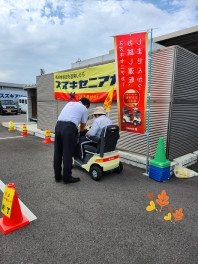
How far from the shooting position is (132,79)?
4289 millimetres

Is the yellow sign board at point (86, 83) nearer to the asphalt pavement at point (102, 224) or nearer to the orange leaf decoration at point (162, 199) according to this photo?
the asphalt pavement at point (102, 224)

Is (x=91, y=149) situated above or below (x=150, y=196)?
above

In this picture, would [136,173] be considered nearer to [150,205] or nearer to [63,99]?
[150,205]

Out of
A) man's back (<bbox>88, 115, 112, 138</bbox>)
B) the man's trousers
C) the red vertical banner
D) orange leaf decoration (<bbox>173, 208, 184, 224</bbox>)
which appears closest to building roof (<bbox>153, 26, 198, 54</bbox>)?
the red vertical banner

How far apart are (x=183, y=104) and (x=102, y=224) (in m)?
3.92

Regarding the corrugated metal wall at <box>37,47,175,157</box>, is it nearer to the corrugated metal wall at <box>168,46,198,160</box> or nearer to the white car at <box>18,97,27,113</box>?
the corrugated metal wall at <box>168,46,198,160</box>

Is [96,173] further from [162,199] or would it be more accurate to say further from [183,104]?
[183,104]

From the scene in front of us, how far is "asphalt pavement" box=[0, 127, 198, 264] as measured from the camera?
205 centimetres

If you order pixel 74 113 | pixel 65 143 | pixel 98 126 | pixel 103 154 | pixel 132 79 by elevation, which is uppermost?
pixel 132 79

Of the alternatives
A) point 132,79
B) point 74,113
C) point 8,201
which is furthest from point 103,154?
point 8,201

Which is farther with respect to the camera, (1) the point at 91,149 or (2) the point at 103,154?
(1) the point at 91,149

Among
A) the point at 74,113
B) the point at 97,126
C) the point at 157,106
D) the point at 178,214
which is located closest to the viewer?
the point at 178,214

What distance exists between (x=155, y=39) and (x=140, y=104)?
5733 mm

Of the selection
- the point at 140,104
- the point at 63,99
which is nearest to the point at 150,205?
the point at 140,104
